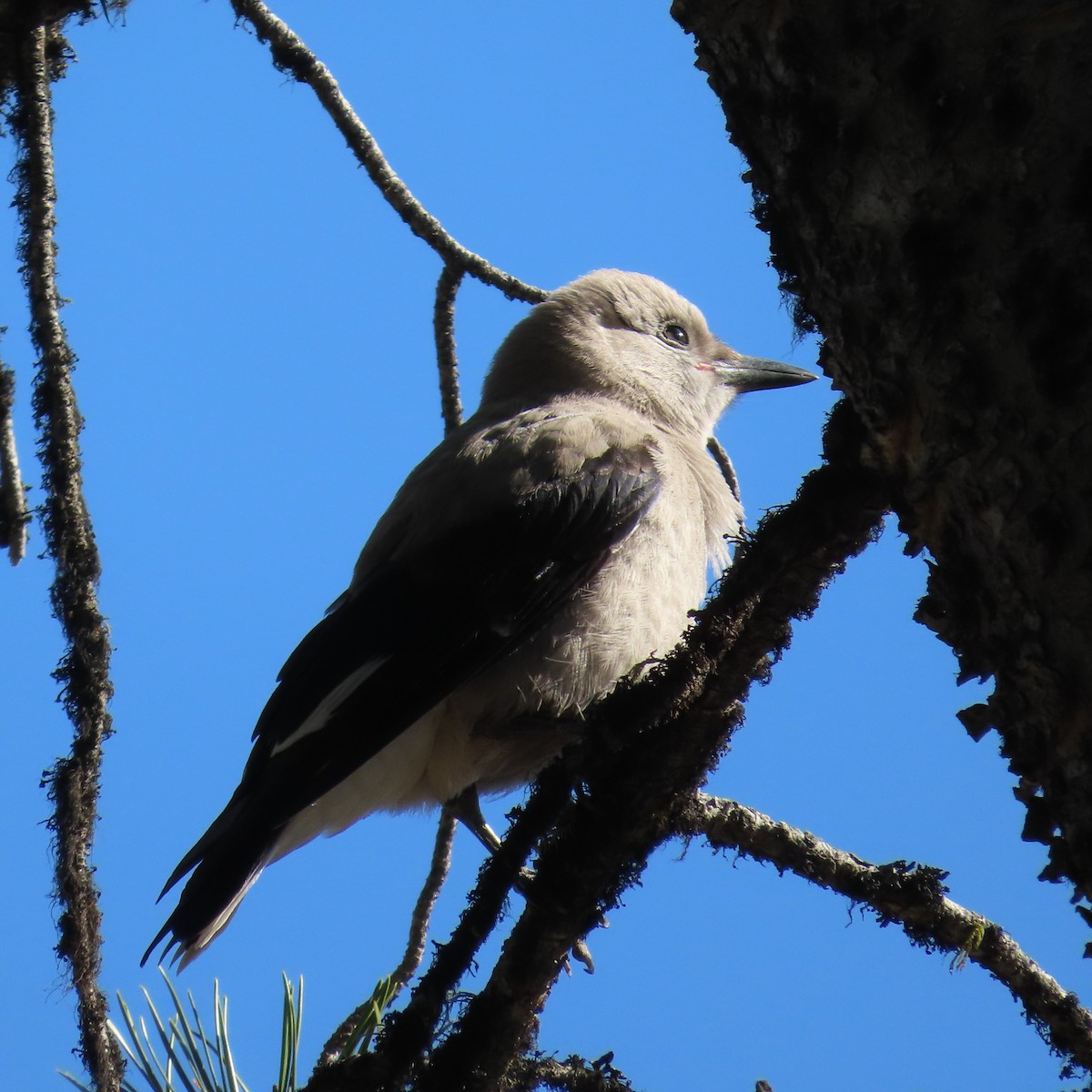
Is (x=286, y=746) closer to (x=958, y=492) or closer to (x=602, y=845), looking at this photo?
(x=602, y=845)

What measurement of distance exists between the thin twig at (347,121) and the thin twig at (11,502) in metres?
1.12

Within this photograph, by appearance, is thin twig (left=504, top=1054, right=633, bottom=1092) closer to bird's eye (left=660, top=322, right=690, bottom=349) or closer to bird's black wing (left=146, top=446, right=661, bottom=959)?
bird's black wing (left=146, top=446, right=661, bottom=959)

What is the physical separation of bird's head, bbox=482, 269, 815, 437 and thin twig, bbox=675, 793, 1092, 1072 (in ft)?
5.73

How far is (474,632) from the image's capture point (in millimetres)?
2975

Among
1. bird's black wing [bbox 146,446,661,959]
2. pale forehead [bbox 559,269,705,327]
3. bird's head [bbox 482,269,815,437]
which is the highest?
pale forehead [bbox 559,269,705,327]

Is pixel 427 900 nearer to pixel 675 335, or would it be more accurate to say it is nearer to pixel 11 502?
pixel 11 502

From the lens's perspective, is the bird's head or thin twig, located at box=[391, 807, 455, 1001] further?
the bird's head

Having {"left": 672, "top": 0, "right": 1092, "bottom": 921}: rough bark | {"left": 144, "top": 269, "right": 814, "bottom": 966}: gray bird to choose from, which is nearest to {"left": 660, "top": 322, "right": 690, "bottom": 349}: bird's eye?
{"left": 144, "top": 269, "right": 814, "bottom": 966}: gray bird

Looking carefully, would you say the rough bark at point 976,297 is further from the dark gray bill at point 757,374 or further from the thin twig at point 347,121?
the dark gray bill at point 757,374

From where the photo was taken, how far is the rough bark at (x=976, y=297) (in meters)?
1.11

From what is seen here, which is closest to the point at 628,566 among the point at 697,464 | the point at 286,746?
the point at 697,464

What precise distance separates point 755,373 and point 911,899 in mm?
A: 2368

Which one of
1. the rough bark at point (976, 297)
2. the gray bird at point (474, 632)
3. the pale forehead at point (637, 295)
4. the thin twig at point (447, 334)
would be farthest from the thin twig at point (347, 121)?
the rough bark at point (976, 297)

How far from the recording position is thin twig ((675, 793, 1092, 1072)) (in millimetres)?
2143
